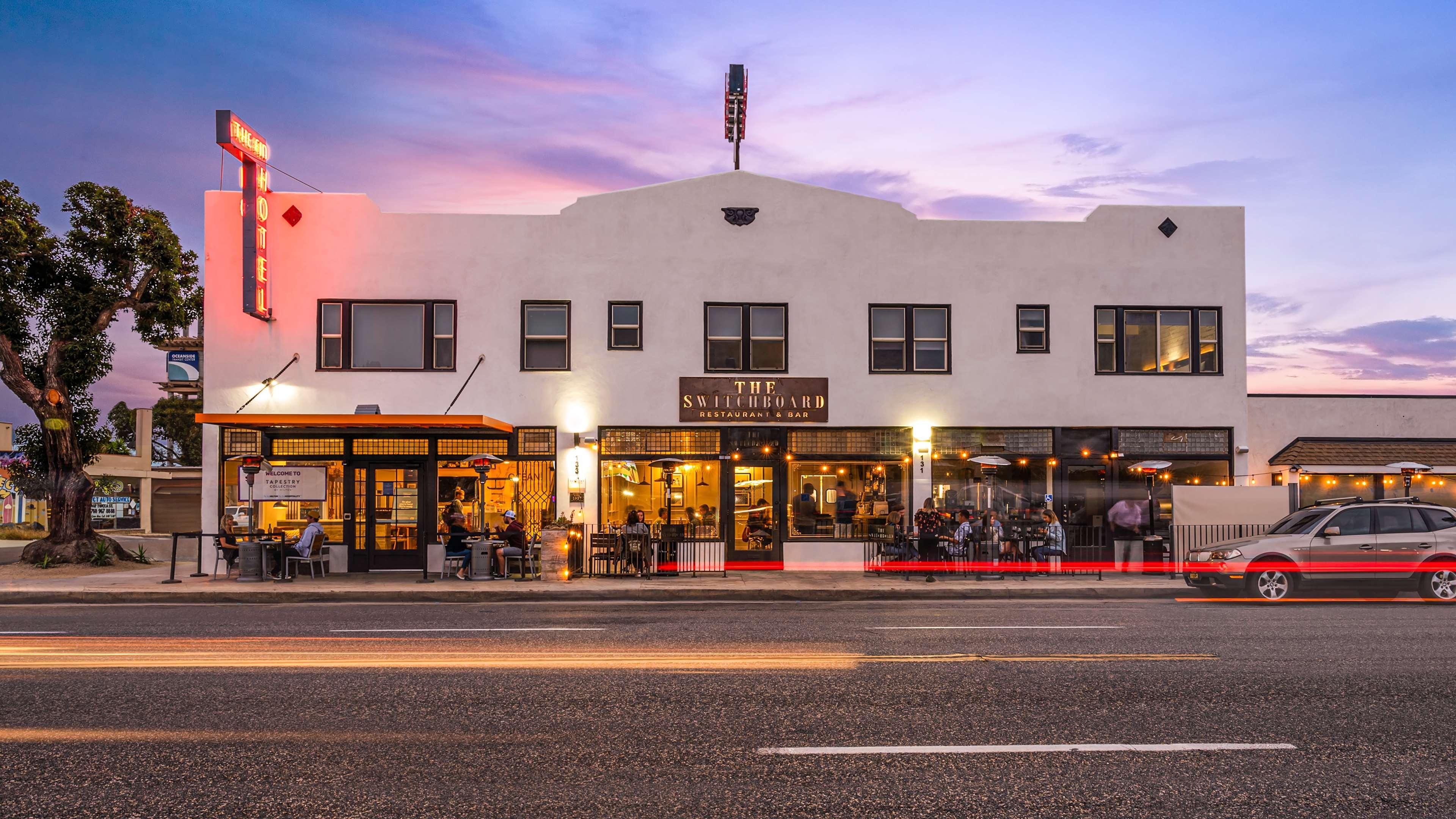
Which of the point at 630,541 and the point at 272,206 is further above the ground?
the point at 272,206

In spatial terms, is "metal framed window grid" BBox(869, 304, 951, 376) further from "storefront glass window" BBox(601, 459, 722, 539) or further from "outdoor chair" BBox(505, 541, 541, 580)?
"outdoor chair" BBox(505, 541, 541, 580)

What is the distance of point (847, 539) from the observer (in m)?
21.4

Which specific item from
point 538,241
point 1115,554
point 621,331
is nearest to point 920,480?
point 1115,554

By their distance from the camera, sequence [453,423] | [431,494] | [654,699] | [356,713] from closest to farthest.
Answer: [356,713]
[654,699]
[453,423]
[431,494]

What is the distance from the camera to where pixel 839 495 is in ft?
70.2

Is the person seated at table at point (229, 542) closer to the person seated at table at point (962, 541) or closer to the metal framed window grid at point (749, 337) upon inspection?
the metal framed window grid at point (749, 337)

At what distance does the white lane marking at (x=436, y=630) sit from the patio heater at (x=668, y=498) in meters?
7.16

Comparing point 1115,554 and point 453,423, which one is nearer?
point 453,423

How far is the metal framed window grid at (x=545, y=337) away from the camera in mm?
21109

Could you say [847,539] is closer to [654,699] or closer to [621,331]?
[621,331]

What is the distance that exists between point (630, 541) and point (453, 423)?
4166 mm

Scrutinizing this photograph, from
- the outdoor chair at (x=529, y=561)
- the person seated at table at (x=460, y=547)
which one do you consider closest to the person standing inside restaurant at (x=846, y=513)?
the outdoor chair at (x=529, y=561)

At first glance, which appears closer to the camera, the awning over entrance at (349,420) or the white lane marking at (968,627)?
the white lane marking at (968,627)

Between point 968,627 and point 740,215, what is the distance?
472 inches
